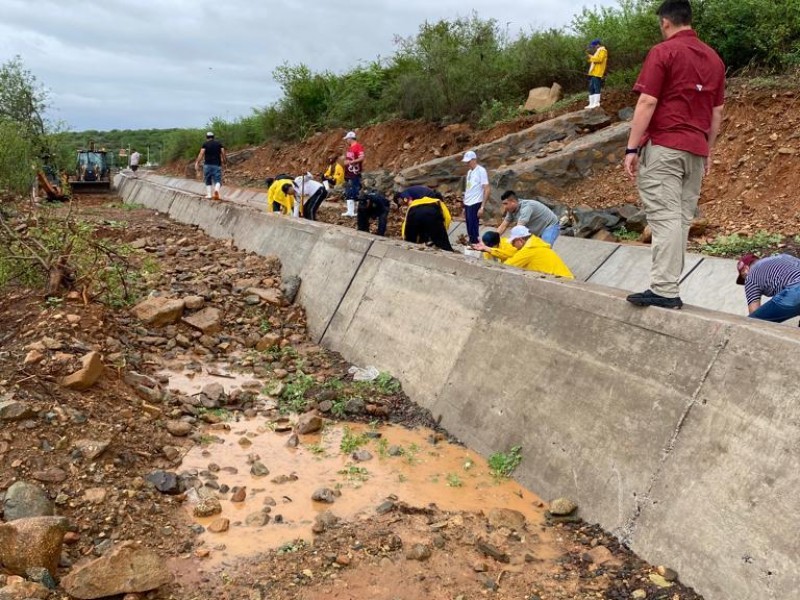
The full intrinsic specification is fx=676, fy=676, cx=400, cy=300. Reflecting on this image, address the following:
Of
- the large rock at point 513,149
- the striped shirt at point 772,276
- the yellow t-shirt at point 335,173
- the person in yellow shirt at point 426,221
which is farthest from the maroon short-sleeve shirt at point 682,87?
the yellow t-shirt at point 335,173

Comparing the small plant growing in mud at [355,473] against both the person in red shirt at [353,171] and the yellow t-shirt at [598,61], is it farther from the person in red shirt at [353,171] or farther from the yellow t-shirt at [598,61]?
the yellow t-shirt at [598,61]

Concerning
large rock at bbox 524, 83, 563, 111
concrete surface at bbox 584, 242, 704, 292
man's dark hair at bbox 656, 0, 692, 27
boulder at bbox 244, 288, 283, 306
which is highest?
large rock at bbox 524, 83, 563, 111

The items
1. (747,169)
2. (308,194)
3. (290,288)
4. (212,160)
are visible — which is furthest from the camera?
(212,160)

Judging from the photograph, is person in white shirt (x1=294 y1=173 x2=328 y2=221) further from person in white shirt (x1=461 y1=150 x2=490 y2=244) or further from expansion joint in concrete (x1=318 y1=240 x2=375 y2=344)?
expansion joint in concrete (x1=318 y1=240 x2=375 y2=344)

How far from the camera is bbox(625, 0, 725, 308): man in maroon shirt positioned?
387cm

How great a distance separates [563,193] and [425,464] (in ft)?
30.1

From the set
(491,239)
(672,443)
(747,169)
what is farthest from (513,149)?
(672,443)

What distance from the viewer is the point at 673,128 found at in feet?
12.8

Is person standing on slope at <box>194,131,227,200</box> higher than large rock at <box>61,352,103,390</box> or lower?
higher

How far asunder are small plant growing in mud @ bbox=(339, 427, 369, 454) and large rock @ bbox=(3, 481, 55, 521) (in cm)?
201

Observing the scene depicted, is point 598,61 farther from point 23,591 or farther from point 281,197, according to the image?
point 23,591

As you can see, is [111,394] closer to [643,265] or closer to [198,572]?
[198,572]

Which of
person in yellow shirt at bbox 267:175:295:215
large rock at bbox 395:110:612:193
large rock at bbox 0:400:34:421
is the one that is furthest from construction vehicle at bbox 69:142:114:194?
large rock at bbox 0:400:34:421

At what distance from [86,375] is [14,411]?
27.1 inches
